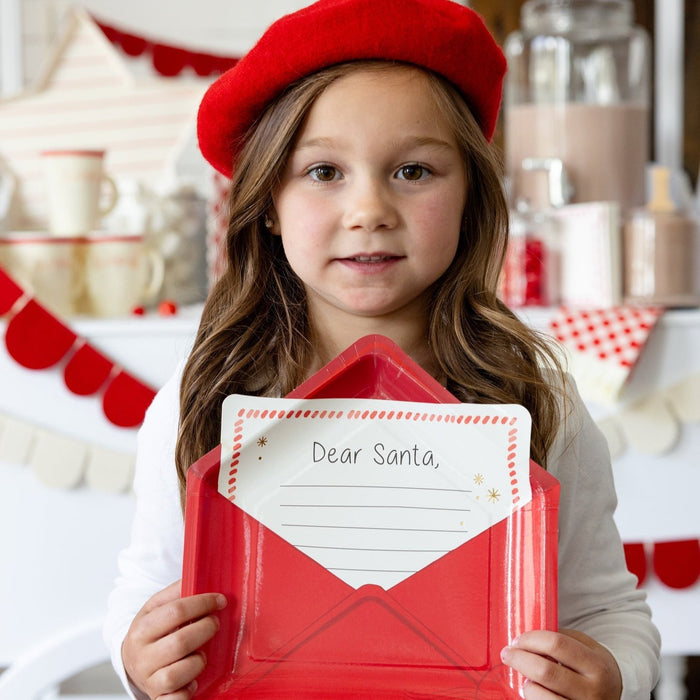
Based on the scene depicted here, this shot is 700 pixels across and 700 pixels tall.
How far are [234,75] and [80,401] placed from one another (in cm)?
65

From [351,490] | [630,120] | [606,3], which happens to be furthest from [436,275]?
[606,3]

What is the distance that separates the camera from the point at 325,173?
0.73 metres

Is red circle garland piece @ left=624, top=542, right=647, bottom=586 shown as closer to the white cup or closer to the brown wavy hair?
the brown wavy hair

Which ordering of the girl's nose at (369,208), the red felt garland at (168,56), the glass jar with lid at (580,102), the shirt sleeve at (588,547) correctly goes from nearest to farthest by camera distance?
1. the girl's nose at (369,208)
2. the shirt sleeve at (588,547)
3. the glass jar with lid at (580,102)
4. the red felt garland at (168,56)

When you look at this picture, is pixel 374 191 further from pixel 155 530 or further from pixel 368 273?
pixel 155 530

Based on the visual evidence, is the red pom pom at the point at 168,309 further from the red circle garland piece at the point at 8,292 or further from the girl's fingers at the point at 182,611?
the girl's fingers at the point at 182,611

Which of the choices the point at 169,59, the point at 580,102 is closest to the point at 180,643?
the point at 580,102

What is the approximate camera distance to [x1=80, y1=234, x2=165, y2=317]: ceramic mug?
4.31 feet

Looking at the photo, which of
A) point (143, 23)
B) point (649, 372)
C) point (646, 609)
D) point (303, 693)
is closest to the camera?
point (303, 693)

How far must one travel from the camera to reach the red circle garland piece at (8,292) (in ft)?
4.10

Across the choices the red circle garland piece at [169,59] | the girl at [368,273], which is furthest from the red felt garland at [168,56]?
the girl at [368,273]

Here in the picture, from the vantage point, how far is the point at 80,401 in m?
1.29

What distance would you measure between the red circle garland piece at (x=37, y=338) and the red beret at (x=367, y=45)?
58cm

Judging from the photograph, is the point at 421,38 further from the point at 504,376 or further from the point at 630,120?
the point at 630,120
